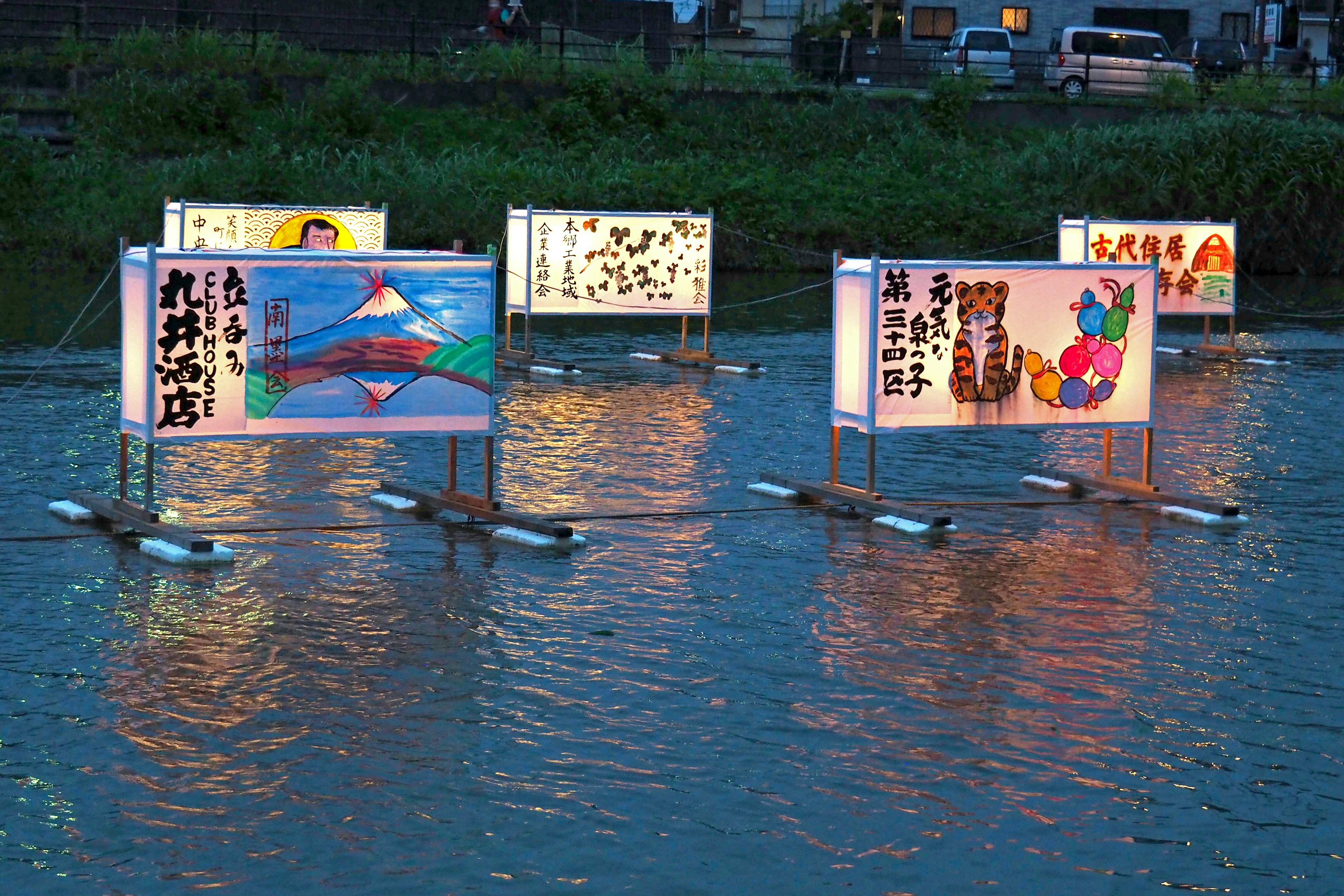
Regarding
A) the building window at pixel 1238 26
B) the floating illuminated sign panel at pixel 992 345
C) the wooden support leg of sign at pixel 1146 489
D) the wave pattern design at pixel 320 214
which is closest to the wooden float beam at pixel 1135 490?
the wooden support leg of sign at pixel 1146 489

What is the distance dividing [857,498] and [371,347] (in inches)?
127

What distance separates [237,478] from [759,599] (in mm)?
4819

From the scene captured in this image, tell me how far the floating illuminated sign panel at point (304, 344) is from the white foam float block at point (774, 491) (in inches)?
80.5

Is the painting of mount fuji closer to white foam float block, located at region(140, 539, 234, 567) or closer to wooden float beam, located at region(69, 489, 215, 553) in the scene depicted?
wooden float beam, located at region(69, 489, 215, 553)

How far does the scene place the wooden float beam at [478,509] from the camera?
36.1 feet

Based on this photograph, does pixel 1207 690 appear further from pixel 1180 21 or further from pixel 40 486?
pixel 1180 21

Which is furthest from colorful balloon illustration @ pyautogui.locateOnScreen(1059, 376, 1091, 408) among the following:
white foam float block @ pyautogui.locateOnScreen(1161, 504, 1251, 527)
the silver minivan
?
the silver minivan

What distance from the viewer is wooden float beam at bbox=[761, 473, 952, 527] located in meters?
11.7

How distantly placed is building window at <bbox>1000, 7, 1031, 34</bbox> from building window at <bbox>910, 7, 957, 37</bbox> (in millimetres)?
1643

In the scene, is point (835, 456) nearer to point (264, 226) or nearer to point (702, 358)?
point (702, 358)

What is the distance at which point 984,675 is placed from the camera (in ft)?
26.9

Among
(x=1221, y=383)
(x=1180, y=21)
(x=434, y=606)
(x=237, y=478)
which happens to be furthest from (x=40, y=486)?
(x=1180, y=21)

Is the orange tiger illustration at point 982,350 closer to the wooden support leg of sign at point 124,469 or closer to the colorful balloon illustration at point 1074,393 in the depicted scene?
the colorful balloon illustration at point 1074,393

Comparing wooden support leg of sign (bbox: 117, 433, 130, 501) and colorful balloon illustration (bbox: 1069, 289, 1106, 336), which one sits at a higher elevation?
colorful balloon illustration (bbox: 1069, 289, 1106, 336)
